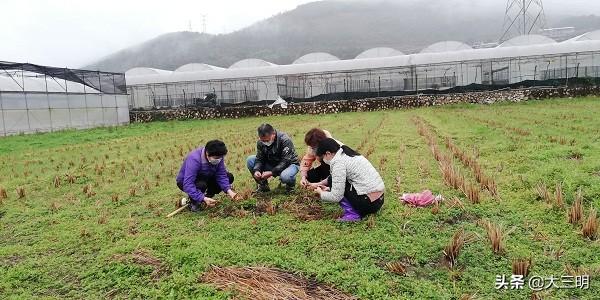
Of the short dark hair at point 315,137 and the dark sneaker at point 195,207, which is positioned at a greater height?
the short dark hair at point 315,137

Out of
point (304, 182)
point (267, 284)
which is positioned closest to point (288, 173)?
point (304, 182)

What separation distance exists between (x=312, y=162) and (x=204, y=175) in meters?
1.56

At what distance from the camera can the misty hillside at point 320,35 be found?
128500 mm

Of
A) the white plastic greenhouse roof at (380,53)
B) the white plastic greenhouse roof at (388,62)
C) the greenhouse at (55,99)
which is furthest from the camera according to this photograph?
the white plastic greenhouse roof at (380,53)

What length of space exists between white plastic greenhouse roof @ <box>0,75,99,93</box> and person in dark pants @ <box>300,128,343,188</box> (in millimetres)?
21424

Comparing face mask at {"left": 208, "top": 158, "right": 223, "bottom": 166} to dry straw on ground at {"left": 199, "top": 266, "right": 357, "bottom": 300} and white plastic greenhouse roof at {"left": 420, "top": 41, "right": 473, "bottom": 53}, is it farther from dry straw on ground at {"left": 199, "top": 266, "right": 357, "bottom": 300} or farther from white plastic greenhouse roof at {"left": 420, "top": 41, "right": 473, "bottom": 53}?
white plastic greenhouse roof at {"left": 420, "top": 41, "right": 473, "bottom": 53}

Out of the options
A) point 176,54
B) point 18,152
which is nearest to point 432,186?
point 18,152

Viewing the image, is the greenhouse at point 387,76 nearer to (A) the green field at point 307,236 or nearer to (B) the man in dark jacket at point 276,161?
(A) the green field at point 307,236

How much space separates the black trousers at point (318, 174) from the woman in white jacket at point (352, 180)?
129 cm

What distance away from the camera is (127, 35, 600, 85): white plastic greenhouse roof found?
3092 centimetres

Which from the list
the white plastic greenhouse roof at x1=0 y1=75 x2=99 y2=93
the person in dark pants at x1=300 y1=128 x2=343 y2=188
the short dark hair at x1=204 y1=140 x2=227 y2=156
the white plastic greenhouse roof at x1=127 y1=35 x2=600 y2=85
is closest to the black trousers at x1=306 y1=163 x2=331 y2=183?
the person in dark pants at x1=300 y1=128 x2=343 y2=188

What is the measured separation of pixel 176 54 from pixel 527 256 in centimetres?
13965

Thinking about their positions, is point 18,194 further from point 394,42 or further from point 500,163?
point 394,42

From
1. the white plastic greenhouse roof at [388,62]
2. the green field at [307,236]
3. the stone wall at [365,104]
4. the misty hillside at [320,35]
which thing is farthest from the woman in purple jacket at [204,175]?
the misty hillside at [320,35]
